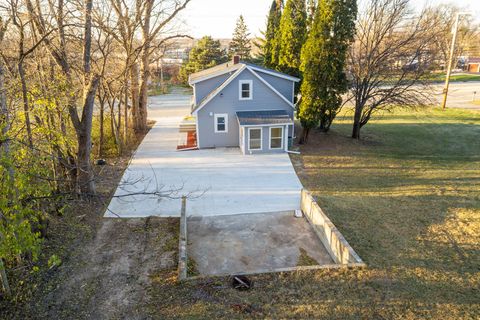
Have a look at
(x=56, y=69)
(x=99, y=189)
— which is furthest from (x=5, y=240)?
(x=56, y=69)

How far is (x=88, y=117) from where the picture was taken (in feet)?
39.8

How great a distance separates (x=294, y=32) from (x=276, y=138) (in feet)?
25.7

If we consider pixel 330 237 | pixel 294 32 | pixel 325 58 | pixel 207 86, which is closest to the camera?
pixel 330 237

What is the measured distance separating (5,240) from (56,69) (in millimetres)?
10856

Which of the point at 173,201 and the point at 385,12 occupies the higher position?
the point at 385,12

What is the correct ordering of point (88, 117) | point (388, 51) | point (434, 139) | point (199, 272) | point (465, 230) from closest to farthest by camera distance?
1. point (199, 272)
2. point (465, 230)
3. point (88, 117)
4. point (388, 51)
5. point (434, 139)

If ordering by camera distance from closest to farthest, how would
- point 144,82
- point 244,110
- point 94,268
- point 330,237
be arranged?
point 94,268, point 330,237, point 244,110, point 144,82

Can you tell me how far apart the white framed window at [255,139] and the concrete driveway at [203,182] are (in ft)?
2.20

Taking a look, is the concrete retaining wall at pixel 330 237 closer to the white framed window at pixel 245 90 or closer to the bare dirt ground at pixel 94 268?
the bare dirt ground at pixel 94 268

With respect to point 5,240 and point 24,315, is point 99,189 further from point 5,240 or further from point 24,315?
point 5,240

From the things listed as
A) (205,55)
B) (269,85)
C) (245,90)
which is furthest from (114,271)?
(205,55)

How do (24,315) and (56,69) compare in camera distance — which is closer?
(24,315)

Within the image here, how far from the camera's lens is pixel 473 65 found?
188 ft

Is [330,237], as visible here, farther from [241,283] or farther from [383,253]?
[241,283]
